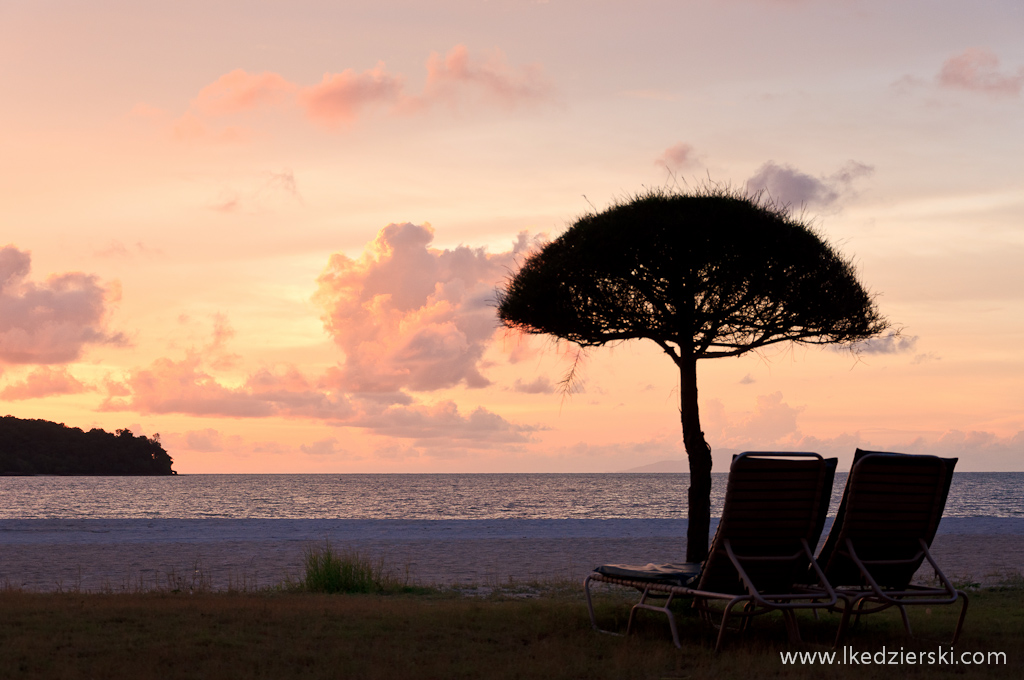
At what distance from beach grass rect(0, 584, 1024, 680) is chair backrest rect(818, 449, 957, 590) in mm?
540

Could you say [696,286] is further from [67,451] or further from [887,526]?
[67,451]

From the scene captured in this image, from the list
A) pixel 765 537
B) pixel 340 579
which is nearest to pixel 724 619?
pixel 765 537

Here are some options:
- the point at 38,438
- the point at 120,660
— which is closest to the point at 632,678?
the point at 120,660

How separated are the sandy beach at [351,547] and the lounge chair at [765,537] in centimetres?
612

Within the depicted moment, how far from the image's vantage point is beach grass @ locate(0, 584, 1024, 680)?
5.38 m

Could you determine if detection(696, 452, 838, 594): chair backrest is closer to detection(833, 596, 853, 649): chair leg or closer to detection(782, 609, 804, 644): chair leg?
detection(782, 609, 804, 644): chair leg

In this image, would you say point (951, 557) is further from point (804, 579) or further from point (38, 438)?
point (38, 438)

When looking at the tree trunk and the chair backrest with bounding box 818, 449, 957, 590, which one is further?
the tree trunk

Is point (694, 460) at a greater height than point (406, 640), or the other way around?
point (694, 460)

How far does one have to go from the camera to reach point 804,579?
22.4ft

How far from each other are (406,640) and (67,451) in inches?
5399

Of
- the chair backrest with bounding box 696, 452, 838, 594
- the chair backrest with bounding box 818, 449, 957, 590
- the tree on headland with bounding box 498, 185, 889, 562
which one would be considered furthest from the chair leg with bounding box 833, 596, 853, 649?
the tree on headland with bounding box 498, 185, 889, 562

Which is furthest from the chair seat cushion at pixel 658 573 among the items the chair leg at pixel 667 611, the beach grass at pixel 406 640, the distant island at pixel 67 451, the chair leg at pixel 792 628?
the distant island at pixel 67 451

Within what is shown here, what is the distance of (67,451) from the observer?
12775 cm
